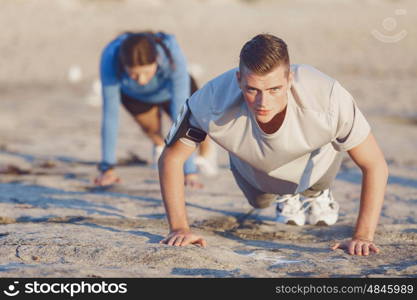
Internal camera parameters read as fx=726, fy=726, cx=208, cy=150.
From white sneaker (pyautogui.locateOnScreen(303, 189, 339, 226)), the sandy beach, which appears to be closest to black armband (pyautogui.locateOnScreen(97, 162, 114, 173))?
the sandy beach

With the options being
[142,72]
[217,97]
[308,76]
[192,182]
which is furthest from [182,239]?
[192,182]

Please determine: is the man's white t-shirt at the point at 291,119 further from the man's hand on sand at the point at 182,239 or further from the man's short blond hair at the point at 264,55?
the man's hand on sand at the point at 182,239

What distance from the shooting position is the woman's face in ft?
17.3

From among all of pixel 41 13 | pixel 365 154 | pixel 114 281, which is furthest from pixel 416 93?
pixel 41 13

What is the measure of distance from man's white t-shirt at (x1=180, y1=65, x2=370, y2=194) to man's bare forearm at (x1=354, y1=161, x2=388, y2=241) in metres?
0.19

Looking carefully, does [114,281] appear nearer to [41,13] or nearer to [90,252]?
[90,252]

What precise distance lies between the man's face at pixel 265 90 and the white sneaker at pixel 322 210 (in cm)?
127

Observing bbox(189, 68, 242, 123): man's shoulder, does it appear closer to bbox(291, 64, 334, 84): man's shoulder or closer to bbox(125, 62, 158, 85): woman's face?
bbox(291, 64, 334, 84): man's shoulder

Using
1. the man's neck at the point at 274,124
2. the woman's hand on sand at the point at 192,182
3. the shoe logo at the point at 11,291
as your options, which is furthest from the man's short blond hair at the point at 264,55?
the woman's hand on sand at the point at 192,182

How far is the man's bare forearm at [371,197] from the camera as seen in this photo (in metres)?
3.54

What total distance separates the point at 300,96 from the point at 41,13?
2111 centimetres

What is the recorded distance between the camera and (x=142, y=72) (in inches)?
209

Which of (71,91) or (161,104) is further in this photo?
(71,91)

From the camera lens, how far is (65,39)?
19.7m
